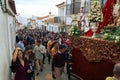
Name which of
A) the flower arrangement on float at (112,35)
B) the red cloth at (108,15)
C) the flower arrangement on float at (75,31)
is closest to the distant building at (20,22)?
the flower arrangement on float at (75,31)

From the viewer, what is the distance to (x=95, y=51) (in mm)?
9523

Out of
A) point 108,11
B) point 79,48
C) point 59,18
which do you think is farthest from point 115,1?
point 59,18

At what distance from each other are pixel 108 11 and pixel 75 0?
3055 cm

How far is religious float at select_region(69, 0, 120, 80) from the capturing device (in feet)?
28.0

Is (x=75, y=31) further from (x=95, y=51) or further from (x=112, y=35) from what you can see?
(x=112, y=35)

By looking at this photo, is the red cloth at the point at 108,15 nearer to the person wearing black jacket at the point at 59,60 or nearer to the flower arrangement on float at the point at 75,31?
the flower arrangement on float at the point at 75,31

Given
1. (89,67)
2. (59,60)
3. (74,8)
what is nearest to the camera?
(89,67)

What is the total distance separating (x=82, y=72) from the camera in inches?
440

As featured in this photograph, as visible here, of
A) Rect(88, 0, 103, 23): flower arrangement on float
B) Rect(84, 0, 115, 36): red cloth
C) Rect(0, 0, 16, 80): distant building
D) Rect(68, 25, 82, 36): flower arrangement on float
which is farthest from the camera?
Rect(68, 25, 82, 36): flower arrangement on float

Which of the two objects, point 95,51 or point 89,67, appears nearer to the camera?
point 95,51

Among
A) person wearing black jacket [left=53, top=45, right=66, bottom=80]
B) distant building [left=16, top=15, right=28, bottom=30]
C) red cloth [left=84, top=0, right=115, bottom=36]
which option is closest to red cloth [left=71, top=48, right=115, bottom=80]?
person wearing black jacket [left=53, top=45, right=66, bottom=80]

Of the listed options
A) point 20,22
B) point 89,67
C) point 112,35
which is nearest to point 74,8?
point 89,67

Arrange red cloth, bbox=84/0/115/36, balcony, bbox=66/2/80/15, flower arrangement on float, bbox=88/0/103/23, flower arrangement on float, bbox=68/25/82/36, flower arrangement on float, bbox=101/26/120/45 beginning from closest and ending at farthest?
flower arrangement on float, bbox=101/26/120/45 < flower arrangement on float, bbox=88/0/103/23 < red cloth, bbox=84/0/115/36 < flower arrangement on float, bbox=68/25/82/36 < balcony, bbox=66/2/80/15

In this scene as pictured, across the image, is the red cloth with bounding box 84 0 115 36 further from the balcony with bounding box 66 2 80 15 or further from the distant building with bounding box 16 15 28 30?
the distant building with bounding box 16 15 28 30
